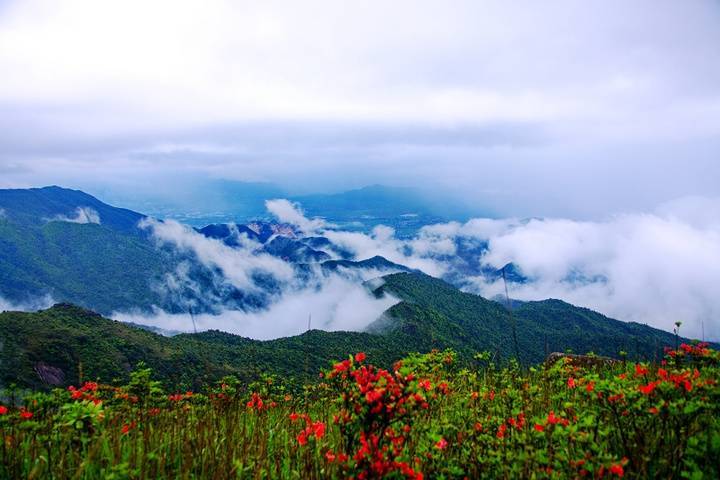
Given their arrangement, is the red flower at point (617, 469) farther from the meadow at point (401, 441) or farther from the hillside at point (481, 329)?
the hillside at point (481, 329)

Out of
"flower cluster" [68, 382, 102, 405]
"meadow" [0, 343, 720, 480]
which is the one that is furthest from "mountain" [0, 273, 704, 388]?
"meadow" [0, 343, 720, 480]

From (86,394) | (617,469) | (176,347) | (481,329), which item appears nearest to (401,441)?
(617,469)

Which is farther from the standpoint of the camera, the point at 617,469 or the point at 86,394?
the point at 86,394

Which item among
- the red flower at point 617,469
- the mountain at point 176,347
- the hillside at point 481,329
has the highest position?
the red flower at point 617,469

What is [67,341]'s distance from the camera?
2800 inches

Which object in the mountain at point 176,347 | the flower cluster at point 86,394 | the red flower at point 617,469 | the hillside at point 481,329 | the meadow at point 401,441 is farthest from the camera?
the hillside at point 481,329

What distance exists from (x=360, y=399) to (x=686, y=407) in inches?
114

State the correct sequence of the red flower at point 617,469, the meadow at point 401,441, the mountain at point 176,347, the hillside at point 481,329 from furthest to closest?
the hillside at point 481,329, the mountain at point 176,347, the meadow at point 401,441, the red flower at point 617,469

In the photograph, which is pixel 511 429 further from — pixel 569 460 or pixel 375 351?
pixel 375 351

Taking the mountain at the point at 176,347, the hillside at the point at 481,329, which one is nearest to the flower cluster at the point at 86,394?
the mountain at the point at 176,347

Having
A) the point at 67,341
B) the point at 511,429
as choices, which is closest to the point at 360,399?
the point at 511,429

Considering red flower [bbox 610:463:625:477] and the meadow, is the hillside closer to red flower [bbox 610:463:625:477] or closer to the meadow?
the meadow

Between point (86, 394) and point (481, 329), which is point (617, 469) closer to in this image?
point (86, 394)

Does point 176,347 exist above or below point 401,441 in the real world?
below
